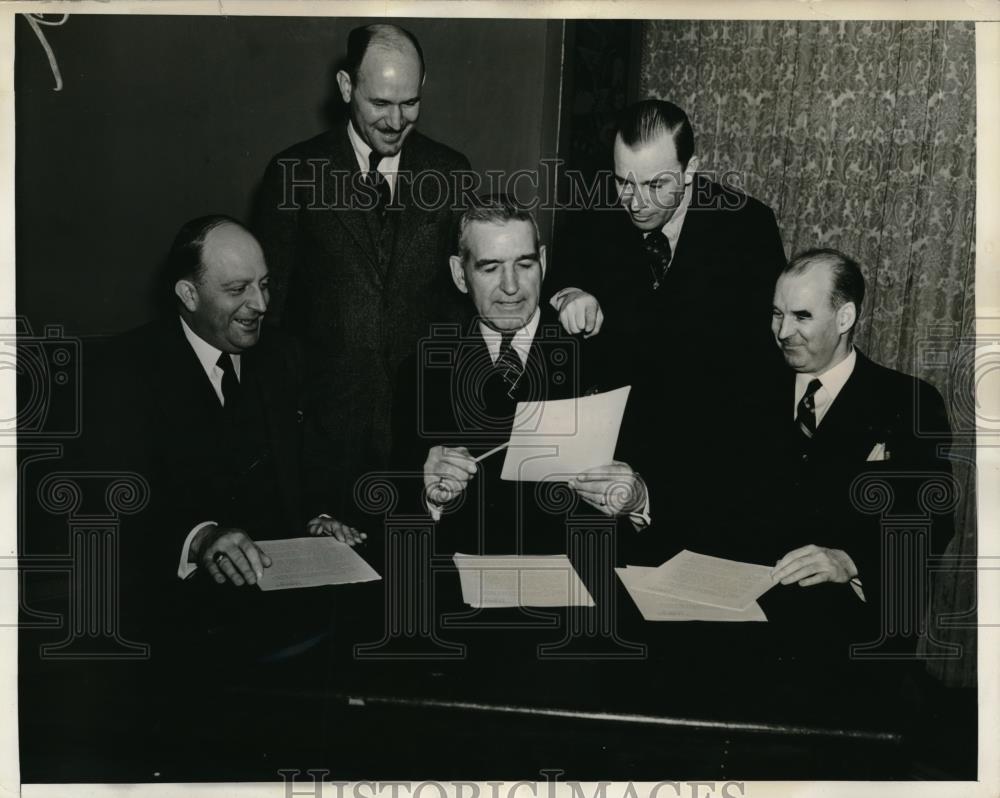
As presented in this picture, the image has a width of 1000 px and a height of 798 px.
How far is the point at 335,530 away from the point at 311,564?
0.31m

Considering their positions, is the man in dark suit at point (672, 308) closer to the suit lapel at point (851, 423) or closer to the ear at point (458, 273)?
the suit lapel at point (851, 423)

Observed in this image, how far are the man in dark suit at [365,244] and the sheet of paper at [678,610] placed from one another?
0.88 metres

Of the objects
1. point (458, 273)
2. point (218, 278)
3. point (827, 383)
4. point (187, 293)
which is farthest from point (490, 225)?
point (827, 383)

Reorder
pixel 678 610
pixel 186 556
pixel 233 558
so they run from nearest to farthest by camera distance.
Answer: pixel 678 610 → pixel 233 558 → pixel 186 556

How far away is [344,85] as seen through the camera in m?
3.05

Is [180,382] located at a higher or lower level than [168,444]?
higher

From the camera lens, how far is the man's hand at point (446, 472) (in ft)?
9.98

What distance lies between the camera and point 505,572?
281 centimetres

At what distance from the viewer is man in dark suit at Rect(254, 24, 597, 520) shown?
3062mm

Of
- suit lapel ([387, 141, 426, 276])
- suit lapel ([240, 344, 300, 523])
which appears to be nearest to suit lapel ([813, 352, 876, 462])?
suit lapel ([387, 141, 426, 276])

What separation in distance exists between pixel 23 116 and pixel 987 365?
10.1 ft

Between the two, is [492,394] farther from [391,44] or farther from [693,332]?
[391,44]

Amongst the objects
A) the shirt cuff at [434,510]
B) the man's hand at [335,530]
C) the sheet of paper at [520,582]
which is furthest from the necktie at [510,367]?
the man's hand at [335,530]

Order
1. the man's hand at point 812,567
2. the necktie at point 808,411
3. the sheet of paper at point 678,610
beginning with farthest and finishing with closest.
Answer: the necktie at point 808,411
the man's hand at point 812,567
the sheet of paper at point 678,610
